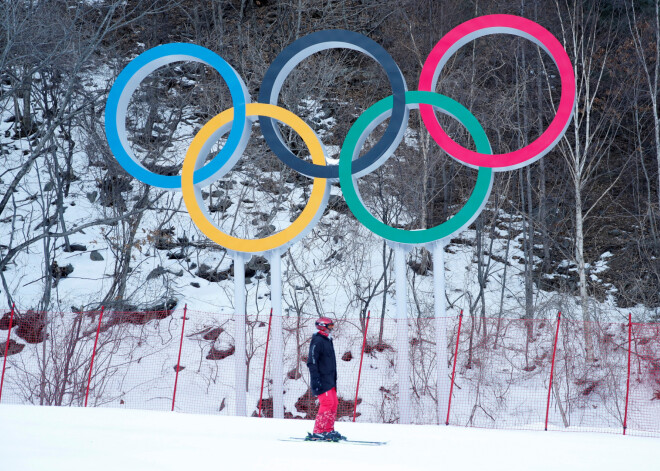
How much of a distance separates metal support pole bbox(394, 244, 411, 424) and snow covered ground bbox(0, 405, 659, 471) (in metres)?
0.77

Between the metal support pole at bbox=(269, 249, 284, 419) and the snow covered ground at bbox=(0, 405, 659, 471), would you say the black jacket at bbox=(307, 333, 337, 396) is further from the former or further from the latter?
the metal support pole at bbox=(269, 249, 284, 419)

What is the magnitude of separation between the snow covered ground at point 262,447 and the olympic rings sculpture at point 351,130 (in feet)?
10.7

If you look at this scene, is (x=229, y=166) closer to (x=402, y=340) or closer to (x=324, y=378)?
(x=402, y=340)

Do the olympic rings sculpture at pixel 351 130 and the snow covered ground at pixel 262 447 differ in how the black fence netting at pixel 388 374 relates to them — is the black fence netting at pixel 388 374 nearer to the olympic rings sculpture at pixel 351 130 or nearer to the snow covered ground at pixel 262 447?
the olympic rings sculpture at pixel 351 130

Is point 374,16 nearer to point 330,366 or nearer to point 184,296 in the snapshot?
point 184,296

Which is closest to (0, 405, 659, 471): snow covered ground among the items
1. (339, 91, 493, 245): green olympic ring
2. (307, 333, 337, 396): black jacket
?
(307, 333, 337, 396): black jacket

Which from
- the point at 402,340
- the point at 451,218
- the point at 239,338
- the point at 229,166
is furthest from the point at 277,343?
the point at 451,218

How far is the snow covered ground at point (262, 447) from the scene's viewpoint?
265 inches

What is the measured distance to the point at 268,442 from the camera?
324 inches

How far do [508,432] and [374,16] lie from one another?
68.2 ft

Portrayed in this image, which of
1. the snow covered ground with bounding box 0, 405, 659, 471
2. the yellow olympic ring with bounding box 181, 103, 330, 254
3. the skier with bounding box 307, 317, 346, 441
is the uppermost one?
the yellow olympic ring with bounding box 181, 103, 330, 254

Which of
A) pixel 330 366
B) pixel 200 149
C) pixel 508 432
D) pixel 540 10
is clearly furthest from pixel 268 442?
pixel 540 10

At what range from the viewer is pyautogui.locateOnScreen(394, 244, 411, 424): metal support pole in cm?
1112

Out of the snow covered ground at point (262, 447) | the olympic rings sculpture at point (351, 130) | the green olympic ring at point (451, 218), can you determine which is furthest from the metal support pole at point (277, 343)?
the green olympic ring at point (451, 218)
